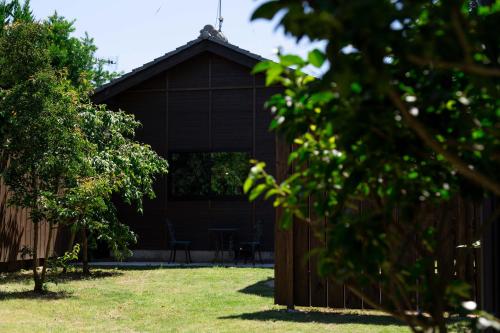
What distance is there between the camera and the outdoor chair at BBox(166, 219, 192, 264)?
1609 cm

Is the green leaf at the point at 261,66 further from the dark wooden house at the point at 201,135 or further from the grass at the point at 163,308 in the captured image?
the dark wooden house at the point at 201,135

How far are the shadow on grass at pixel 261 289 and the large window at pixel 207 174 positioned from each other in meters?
5.13

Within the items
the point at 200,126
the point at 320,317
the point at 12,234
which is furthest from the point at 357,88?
the point at 200,126

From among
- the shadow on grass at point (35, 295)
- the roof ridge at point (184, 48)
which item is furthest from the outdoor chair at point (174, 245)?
the shadow on grass at point (35, 295)

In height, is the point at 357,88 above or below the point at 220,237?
above

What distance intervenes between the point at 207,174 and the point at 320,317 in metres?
9.56

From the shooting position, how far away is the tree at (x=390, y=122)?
1479 millimetres

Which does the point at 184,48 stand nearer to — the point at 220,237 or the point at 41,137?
the point at 220,237

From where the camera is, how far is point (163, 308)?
877 centimetres

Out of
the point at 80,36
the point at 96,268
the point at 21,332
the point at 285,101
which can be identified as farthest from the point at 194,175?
the point at 80,36

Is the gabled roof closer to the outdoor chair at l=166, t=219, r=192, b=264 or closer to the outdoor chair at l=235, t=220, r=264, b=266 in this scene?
the outdoor chair at l=166, t=219, r=192, b=264

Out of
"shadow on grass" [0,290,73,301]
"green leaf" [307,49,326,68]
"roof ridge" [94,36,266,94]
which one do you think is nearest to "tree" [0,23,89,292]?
"shadow on grass" [0,290,73,301]

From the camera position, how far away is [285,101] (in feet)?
7.14

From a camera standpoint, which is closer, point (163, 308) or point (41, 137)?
point (163, 308)
